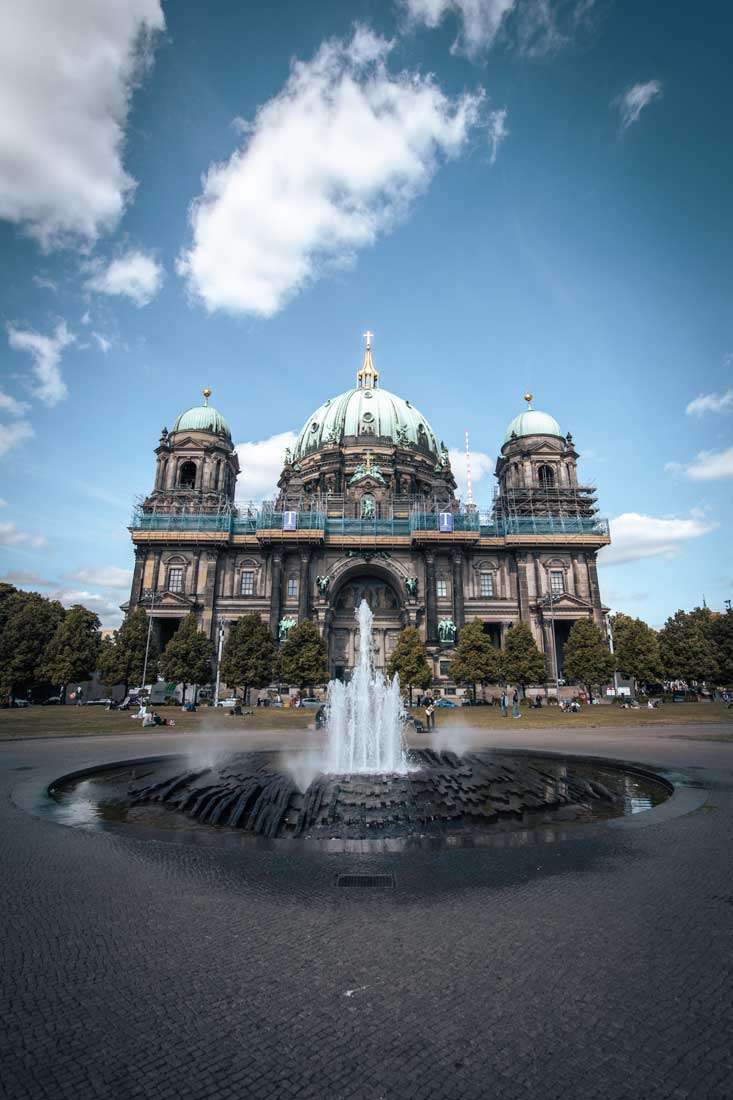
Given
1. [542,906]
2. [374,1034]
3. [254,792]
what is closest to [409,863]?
[542,906]

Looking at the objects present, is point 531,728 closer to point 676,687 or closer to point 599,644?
point 599,644

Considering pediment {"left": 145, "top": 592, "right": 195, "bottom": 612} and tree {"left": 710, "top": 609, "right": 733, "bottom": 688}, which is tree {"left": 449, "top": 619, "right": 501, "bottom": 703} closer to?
tree {"left": 710, "top": 609, "right": 733, "bottom": 688}

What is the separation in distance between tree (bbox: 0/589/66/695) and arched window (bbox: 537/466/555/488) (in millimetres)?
59725

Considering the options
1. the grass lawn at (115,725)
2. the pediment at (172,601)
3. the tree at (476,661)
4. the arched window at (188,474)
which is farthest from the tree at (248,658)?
the arched window at (188,474)

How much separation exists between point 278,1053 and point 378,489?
228 feet

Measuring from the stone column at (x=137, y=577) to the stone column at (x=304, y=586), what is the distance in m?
17.8

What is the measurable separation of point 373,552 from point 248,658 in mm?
21629

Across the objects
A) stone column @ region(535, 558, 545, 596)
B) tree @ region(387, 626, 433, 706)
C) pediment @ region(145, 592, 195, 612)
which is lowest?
tree @ region(387, 626, 433, 706)

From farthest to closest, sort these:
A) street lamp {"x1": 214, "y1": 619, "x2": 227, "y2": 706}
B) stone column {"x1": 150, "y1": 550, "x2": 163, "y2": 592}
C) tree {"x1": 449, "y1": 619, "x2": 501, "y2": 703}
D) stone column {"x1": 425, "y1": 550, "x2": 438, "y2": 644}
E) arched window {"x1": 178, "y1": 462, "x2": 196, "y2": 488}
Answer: arched window {"x1": 178, "y1": 462, "x2": 196, "y2": 488}, stone column {"x1": 150, "y1": 550, "x2": 163, "y2": 592}, stone column {"x1": 425, "y1": 550, "x2": 438, "y2": 644}, street lamp {"x1": 214, "y1": 619, "x2": 227, "y2": 706}, tree {"x1": 449, "y1": 619, "x2": 501, "y2": 703}

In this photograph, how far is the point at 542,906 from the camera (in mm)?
5578

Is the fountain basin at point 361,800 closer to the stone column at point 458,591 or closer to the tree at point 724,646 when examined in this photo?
the stone column at point 458,591

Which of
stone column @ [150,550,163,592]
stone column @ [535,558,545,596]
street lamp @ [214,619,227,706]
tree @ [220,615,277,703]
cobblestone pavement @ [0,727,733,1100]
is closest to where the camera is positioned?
cobblestone pavement @ [0,727,733,1100]

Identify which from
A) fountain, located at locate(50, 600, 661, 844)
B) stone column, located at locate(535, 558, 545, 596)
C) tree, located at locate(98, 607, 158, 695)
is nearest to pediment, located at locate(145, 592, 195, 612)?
tree, located at locate(98, 607, 158, 695)

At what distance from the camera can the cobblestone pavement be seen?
10.0 ft
